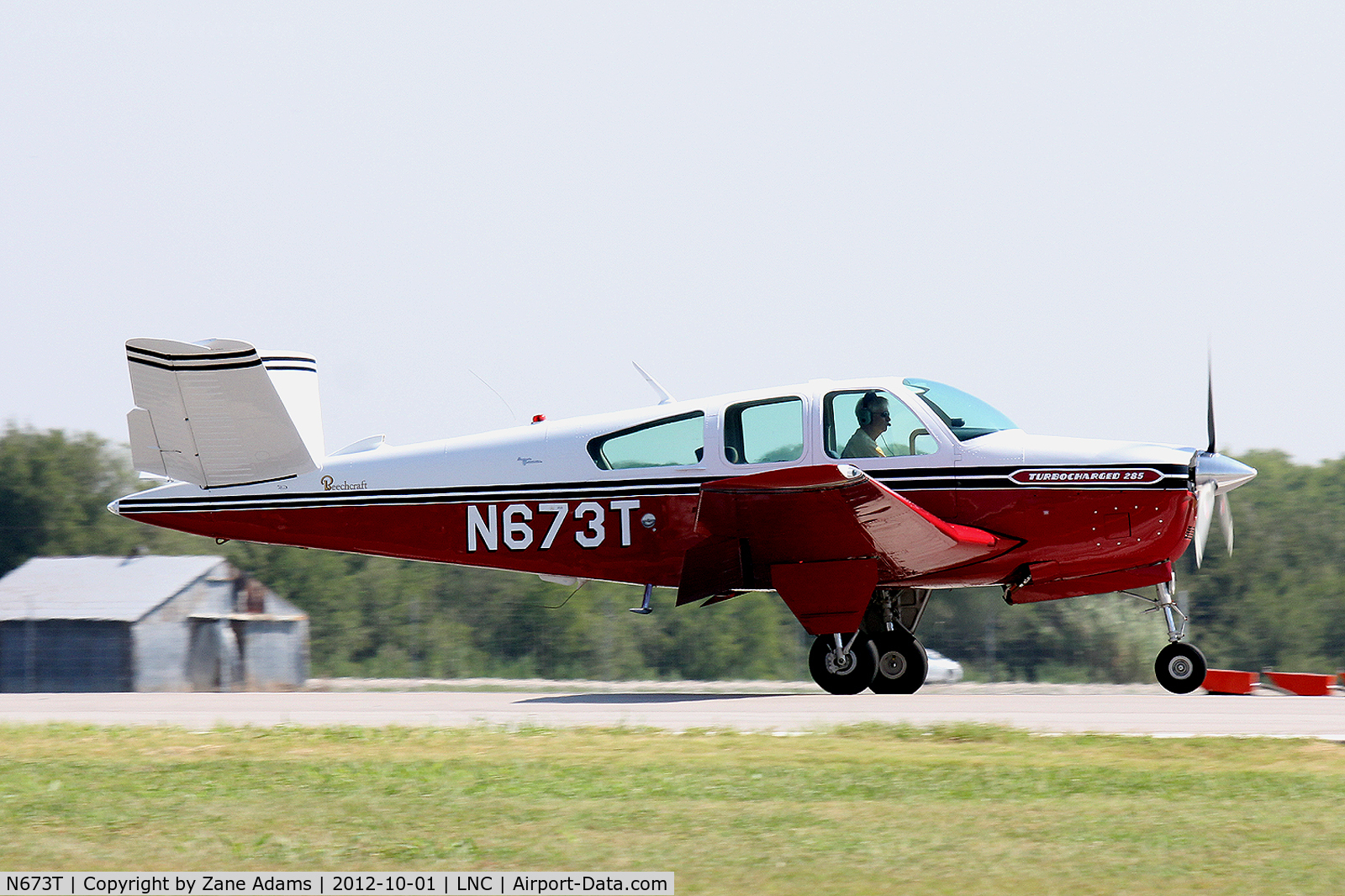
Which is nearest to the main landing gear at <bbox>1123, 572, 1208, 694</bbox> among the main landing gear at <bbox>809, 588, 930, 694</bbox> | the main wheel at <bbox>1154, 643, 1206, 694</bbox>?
the main wheel at <bbox>1154, 643, 1206, 694</bbox>

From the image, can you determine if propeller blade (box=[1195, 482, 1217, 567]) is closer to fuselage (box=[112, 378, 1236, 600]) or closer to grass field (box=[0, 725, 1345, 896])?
fuselage (box=[112, 378, 1236, 600])

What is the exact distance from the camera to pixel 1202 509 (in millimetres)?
10680

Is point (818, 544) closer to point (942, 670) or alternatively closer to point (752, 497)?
point (752, 497)

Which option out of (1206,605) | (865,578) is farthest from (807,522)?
(1206,605)

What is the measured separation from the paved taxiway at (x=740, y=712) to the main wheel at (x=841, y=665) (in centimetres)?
22

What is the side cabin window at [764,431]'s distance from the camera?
10883 mm

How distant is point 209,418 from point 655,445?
13.3ft

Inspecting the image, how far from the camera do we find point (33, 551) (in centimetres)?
2836

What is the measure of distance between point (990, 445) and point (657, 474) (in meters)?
2.83

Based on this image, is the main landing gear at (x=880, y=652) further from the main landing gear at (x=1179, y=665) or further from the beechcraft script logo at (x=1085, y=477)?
the main landing gear at (x=1179, y=665)

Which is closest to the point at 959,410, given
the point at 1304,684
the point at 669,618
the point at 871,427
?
the point at 871,427

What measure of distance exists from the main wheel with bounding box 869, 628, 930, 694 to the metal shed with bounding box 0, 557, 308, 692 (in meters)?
10.3

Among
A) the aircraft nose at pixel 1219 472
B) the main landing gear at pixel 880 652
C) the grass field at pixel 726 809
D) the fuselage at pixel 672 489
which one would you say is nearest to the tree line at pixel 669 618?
the fuselage at pixel 672 489

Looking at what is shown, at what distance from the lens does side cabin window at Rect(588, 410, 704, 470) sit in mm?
11234
